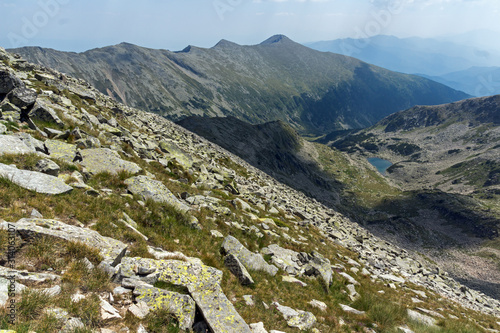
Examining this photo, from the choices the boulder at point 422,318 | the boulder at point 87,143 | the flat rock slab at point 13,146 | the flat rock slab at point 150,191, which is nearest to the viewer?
the flat rock slab at point 13,146

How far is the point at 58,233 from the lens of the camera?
23.4 ft

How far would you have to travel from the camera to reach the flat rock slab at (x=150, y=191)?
13.6 metres

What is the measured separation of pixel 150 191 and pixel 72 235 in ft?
21.0

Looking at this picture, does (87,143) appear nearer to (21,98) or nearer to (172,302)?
(21,98)

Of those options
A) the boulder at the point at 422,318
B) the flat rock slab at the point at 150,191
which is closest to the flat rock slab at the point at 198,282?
the flat rock slab at the point at 150,191

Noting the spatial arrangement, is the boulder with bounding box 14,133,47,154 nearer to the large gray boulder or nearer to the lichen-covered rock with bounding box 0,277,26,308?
the lichen-covered rock with bounding box 0,277,26,308

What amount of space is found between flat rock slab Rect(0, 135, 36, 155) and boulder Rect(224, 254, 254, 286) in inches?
434

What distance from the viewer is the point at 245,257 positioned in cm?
1234

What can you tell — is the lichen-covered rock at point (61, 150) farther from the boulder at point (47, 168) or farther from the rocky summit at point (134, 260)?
the boulder at point (47, 168)

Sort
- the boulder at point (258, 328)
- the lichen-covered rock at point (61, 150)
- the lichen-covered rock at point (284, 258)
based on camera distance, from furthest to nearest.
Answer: the lichen-covered rock at point (284, 258) < the lichen-covered rock at point (61, 150) < the boulder at point (258, 328)

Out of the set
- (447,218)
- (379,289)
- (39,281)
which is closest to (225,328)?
→ (39,281)

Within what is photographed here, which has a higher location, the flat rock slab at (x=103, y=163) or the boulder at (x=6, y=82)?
the boulder at (x=6, y=82)

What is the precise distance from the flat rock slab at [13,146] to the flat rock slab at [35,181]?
192 cm

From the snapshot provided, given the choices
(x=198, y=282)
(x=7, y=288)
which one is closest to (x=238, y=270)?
(x=198, y=282)
